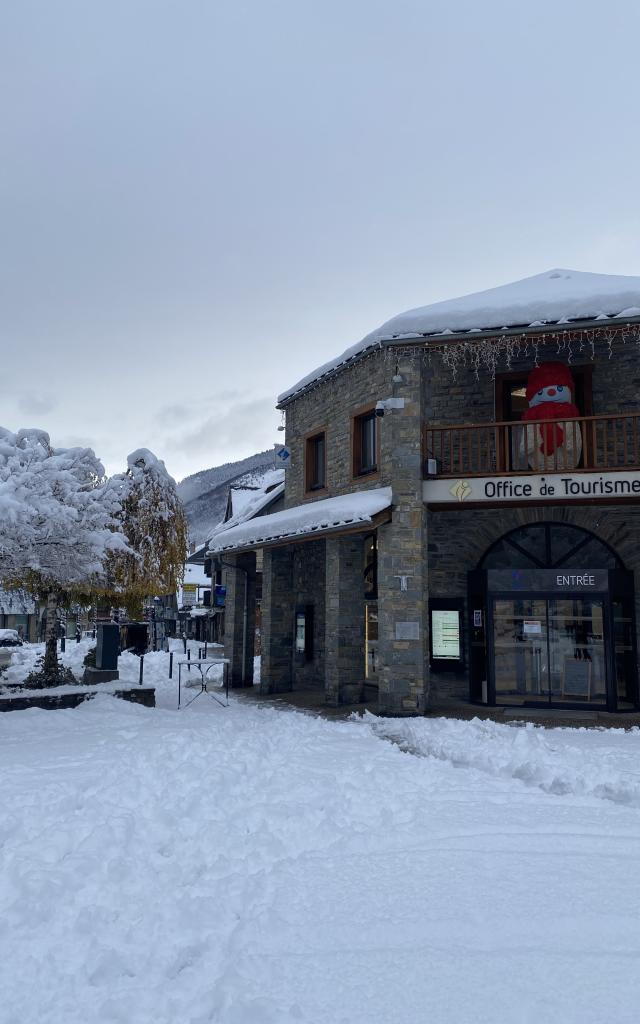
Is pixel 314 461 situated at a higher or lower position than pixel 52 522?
higher

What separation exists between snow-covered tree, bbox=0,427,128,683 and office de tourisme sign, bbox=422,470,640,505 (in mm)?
5805

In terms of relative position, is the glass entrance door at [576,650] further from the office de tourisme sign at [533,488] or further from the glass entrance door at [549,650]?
the office de tourisme sign at [533,488]

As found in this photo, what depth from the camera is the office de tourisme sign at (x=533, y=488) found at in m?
11.2

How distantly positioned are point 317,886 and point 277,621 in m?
11.2

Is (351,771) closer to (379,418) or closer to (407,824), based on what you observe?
(407,824)

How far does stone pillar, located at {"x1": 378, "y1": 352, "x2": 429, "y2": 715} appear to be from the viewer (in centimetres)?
1146

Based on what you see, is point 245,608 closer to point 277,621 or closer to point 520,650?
point 277,621

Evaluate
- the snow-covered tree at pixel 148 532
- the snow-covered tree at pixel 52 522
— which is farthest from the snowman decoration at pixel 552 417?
the snow-covered tree at pixel 52 522

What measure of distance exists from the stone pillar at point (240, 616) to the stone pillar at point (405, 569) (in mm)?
5952

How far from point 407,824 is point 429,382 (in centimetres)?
959

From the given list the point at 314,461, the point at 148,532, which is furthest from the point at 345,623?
the point at 314,461

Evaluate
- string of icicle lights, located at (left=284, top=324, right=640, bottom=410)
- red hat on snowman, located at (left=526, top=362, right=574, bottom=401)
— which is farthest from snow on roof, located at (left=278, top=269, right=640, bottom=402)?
red hat on snowman, located at (left=526, top=362, right=574, bottom=401)

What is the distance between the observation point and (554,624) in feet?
40.9

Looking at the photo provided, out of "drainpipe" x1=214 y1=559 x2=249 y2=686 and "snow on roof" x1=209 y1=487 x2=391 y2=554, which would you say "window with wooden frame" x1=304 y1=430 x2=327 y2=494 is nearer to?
"snow on roof" x1=209 y1=487 x2=391 y2=554
